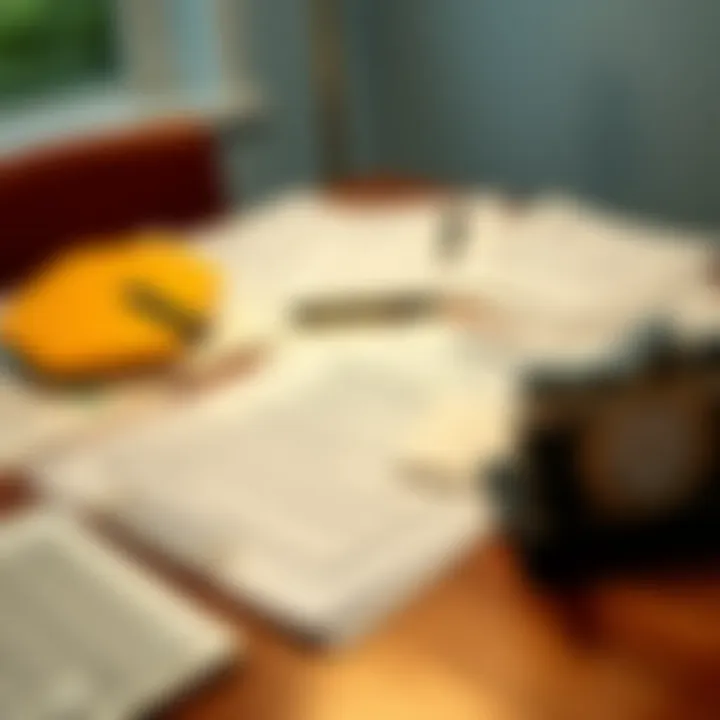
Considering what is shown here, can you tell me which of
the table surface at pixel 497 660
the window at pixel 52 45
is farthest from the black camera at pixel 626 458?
the window at pixel 52 45

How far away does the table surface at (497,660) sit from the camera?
715mm

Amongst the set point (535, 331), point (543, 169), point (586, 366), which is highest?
point (586, 366)

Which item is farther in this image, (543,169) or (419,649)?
(543,169)

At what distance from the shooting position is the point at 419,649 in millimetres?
769

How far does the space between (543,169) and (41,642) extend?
1660 millimetres

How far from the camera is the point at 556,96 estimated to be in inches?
86.5

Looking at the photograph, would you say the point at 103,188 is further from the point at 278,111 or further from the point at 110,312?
the point at 278,111

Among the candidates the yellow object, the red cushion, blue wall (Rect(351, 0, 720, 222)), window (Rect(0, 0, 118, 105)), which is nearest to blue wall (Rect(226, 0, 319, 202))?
blue wall (Rect(351, 0, 720, 222))

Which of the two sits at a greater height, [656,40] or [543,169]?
[656,40]

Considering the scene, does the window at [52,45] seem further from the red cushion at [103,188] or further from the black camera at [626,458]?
the black camera at [626,458]

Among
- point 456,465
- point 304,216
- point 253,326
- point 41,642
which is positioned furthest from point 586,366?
point 304,216

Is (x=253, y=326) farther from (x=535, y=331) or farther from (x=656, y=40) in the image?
(x=656, y=40)

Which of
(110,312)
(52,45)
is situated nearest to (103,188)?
(110,312)

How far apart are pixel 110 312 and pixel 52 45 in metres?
1.13
